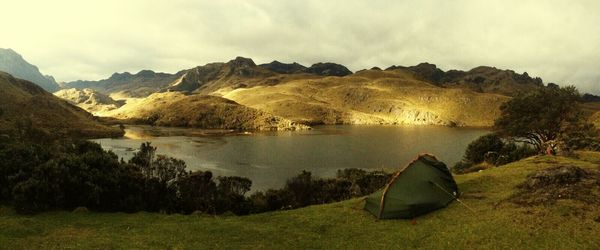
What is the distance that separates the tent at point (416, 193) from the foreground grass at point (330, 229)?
22.5 inches

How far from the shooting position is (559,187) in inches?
946

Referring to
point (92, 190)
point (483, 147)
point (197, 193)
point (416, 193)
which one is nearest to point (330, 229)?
point (416, 193)

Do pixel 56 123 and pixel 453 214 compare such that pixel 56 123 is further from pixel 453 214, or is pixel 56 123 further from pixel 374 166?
pixel 453 214

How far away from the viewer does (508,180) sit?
28.8 metres

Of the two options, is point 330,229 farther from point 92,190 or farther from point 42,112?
point 42,112

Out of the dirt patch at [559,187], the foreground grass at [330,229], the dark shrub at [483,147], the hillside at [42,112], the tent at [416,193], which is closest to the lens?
the foreground grass at [330,229]

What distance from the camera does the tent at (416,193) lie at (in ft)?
78.0

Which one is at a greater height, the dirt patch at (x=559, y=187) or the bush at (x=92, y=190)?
the dirt patch at (x=559, y=187)

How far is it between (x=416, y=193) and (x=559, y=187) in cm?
798

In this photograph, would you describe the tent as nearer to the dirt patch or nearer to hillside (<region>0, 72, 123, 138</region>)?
the dirt patch

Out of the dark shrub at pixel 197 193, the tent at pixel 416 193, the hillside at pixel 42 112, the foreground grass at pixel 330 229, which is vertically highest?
the hillside at pixel 42 112

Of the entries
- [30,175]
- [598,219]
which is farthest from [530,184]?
[30,175]

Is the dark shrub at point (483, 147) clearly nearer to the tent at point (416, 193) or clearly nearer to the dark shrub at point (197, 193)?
the dark shrub at point (197, 193)

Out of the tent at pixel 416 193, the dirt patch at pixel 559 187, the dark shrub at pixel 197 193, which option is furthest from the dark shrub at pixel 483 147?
the tent at pixel 416 193
